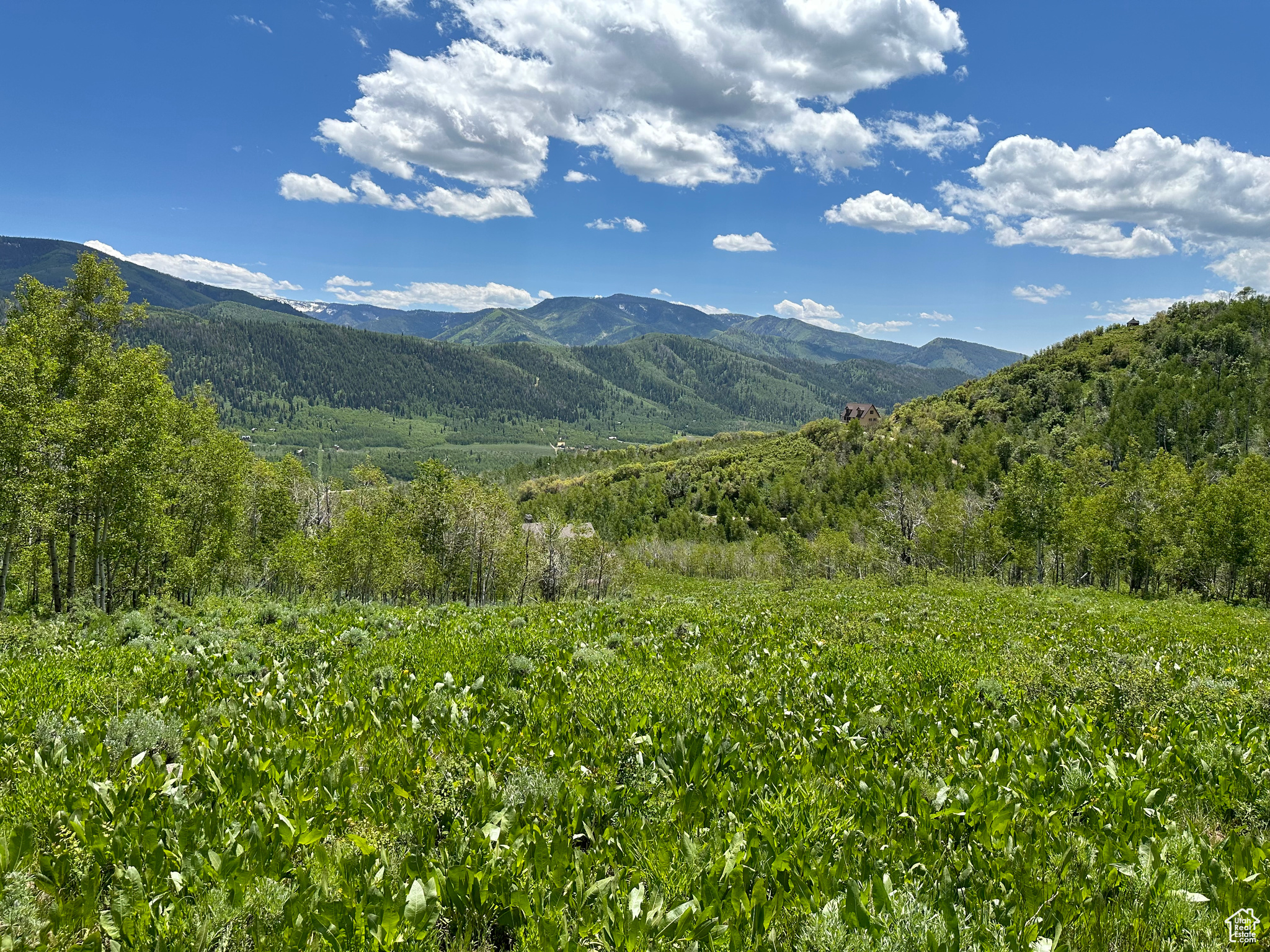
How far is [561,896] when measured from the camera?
11.4 ft

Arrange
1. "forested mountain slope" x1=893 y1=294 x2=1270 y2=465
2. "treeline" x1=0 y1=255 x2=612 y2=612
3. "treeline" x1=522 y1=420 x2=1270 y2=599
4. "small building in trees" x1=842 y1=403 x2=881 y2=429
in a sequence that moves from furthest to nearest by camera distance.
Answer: "small building in trees" x1=842 y1=403 x2=881 y2=429
"forested mountain slope" x1=893 y1=294 x2=1270 y2=465
"treeline" x1=522 y1=420 x2=1270 y2=599
"treeline" x1=0 y1=255 x2=612 y2=612

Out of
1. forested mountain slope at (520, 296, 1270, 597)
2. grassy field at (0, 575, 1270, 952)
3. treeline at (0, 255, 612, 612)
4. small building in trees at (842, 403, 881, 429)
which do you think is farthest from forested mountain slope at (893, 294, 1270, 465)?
grassy field at (0, 575, 1270, 952)

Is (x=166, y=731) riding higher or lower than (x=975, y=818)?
lower

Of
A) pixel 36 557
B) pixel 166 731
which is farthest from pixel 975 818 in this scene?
pixel 36 557

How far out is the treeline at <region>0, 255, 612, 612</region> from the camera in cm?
2162

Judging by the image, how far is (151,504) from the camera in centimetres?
2589

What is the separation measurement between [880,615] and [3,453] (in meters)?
27.5

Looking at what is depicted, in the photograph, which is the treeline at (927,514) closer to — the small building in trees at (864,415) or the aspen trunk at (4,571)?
the small building in trees at (864,415)

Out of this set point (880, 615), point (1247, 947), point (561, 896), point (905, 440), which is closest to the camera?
point (1247, 947)

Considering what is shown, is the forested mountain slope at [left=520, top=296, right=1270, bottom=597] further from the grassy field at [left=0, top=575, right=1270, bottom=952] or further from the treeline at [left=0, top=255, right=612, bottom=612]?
the grassy field at [left=0, top=575, right=1270, bottom=952]

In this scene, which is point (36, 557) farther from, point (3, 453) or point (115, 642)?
point (115, 642)
